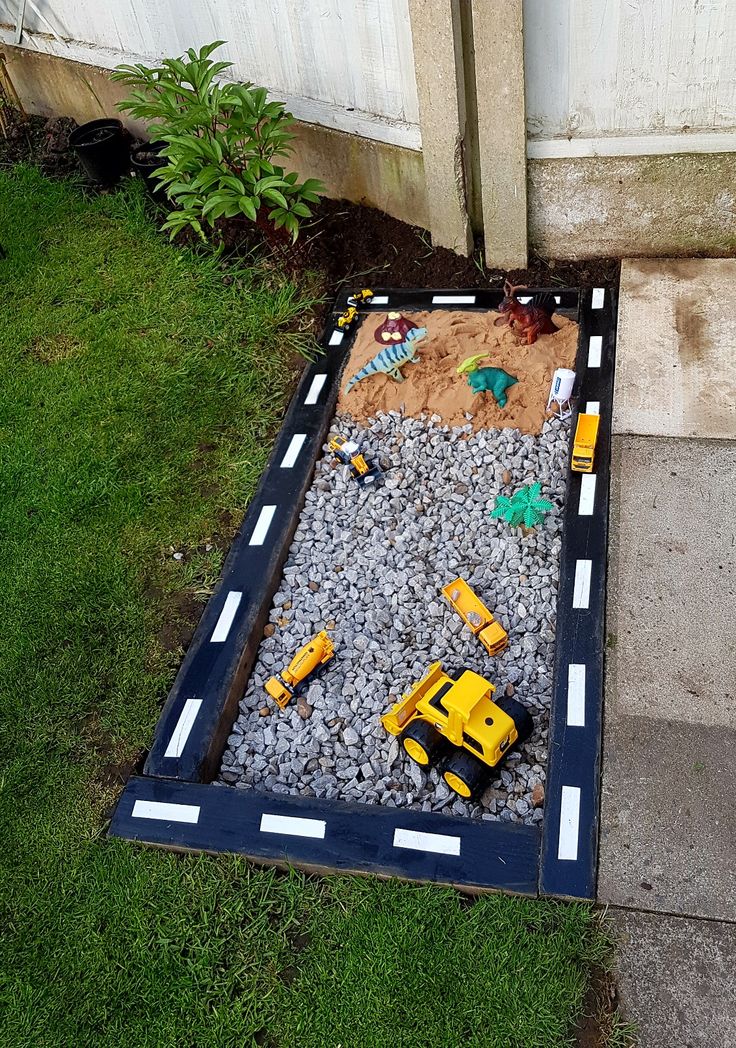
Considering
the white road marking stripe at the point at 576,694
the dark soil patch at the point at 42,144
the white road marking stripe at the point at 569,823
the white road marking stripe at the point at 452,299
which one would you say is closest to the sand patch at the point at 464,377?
the white road marking stripe at the point at 452,299

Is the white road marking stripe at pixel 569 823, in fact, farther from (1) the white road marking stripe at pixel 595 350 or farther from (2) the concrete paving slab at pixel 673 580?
(1) the white road marking stripe at pixel 595 350

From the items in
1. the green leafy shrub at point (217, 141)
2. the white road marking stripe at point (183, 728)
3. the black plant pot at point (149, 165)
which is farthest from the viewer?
the black plant pot at point (149, 165)

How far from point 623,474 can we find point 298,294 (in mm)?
2126

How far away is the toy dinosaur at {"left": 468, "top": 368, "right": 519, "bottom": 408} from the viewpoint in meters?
3.71

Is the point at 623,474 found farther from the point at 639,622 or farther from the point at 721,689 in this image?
the point at 721,689

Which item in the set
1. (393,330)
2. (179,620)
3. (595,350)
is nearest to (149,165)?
(393,330)

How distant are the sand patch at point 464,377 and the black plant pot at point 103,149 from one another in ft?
8.50

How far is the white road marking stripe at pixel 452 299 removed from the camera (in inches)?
168

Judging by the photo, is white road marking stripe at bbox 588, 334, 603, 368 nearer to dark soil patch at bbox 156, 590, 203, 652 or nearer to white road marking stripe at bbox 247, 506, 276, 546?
white road marking stripe at bbox 247, 506, 276, 546

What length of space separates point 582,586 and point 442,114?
8.05 feet

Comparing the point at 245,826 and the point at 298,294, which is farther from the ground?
the point at 298,294

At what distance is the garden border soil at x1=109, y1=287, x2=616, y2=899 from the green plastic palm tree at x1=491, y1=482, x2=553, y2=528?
127 millimetres

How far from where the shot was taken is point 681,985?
2.24m

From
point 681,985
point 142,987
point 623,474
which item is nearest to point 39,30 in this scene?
point 623,474
